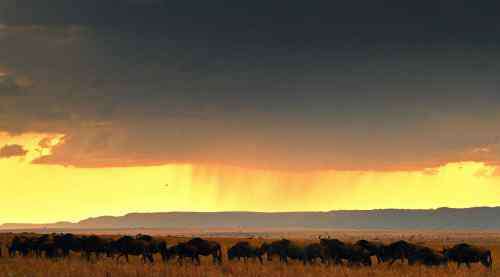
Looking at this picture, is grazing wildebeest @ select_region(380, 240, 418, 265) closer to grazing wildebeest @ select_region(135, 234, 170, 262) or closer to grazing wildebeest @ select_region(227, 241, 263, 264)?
grazing wildebeest @ select_region(227, 241, 263, 264)

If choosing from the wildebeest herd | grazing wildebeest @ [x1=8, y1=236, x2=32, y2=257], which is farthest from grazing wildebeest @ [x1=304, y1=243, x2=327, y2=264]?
grazing wildebeest @ [x1=8, y1=236, x2=32, y2=257]

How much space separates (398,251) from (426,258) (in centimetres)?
205

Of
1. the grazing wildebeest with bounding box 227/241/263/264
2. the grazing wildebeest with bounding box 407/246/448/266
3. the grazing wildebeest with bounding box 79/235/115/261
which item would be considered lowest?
the grazing wildebeest with bounding box 407/246/448/266

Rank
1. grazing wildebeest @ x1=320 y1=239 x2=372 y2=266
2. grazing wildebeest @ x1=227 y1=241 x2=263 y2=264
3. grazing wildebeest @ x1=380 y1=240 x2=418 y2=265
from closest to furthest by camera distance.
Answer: grazing wildebeest @ x1=320 y1=239 x2=372 y2=266 → grazing wildebeest @ x1=380 y1=240 x2=418 y2=265 → grazing wildebeest @ x1=227 y1=241 x2=263 y2=264

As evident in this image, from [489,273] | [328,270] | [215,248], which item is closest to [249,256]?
[215,248]

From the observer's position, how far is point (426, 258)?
150 ft

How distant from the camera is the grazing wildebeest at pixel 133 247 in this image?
46562mm

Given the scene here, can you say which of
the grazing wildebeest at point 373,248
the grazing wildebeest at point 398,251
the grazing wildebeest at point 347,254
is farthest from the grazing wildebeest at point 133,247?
the grazing wildebeest at point 398,251

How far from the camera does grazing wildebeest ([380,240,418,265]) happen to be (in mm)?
47000

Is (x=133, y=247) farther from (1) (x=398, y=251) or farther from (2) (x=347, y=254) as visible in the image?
(1) (x=398, y=251)

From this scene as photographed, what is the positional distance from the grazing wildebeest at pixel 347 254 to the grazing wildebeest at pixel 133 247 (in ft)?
33.3

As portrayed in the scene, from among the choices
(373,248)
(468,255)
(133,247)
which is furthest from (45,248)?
(468,255)

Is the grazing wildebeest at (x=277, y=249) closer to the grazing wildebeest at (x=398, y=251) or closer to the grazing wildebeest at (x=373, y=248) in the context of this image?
the grazing wildebeest at (x=373, y=248)

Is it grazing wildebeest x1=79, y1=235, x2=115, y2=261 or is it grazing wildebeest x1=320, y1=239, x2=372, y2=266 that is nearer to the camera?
grazing wildebeest x1=320, y1=239, x2=372, y2=266
